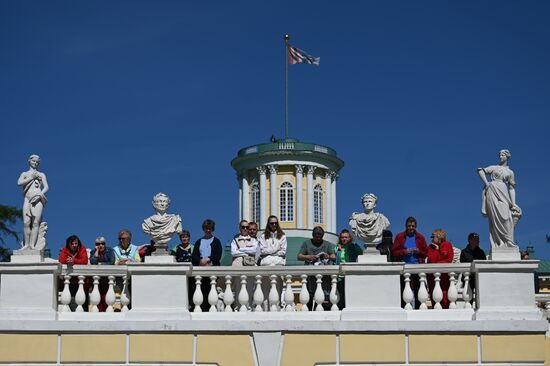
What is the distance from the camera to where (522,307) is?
16.3 meters

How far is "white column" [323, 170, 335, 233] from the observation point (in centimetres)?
5497

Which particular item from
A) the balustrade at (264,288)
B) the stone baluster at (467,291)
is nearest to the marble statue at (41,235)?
the balustrade at (264,288)

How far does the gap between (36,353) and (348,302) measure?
454cm

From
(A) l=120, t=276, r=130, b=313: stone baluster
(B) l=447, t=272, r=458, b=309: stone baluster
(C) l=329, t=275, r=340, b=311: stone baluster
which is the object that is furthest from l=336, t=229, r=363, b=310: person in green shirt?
(A) l=120, t=276, r=130, b=313: stone baluster

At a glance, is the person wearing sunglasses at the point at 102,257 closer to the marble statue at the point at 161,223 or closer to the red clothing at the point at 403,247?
the marble statue at the point at 161,223

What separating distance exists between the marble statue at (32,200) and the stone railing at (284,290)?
1.61 ft

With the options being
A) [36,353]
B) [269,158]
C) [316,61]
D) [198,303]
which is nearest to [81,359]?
[36,353]

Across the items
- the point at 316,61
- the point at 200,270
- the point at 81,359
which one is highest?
the point at 316,61

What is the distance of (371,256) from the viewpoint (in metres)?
16.6

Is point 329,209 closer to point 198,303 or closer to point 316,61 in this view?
point 316,61

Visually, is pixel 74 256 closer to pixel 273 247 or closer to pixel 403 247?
pixel 273 247

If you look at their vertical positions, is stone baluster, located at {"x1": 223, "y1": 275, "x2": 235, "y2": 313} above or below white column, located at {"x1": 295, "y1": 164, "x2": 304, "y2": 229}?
below

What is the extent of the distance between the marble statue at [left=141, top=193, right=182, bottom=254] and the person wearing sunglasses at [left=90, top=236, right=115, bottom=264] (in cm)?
116

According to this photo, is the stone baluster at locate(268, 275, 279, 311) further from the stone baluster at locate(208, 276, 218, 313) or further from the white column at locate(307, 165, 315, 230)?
the white column at locate(307, 165, 315, 230)
